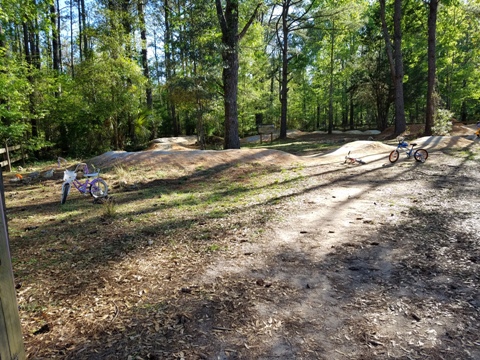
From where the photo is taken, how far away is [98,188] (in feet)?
20.8

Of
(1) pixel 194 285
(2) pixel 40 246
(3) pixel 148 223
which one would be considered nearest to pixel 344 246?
(1) pixel 194 285

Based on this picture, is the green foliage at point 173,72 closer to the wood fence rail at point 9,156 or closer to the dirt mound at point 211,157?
the wood fence rail at point 9,156

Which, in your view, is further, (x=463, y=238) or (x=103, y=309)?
(x=463, y=238)

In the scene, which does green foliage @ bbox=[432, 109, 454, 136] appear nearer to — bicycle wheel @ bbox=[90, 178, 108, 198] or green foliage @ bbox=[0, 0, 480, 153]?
green foliage @ bbox=[0, 0, 480, 153]

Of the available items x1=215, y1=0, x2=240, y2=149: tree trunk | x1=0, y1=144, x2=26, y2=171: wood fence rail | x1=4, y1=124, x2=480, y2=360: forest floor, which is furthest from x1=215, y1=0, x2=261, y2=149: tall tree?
x1=0, y1=144, x2=26, y2=171: wood fence rail

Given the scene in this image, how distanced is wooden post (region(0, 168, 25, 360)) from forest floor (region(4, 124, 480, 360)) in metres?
0.79

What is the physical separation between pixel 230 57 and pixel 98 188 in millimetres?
7888

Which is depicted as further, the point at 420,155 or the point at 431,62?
the point at 431,62

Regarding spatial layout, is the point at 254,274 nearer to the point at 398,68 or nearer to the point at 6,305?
the point at 6,305

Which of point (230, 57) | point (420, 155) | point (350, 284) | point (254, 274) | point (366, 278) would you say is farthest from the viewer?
point (230, 57)

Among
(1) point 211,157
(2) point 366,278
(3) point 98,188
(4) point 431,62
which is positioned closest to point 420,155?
(1) point 211,157

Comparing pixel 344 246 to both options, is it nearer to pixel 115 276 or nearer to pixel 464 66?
pixel 115 276

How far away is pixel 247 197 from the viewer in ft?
20.7

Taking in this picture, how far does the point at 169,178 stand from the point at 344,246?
5678 millimetres
